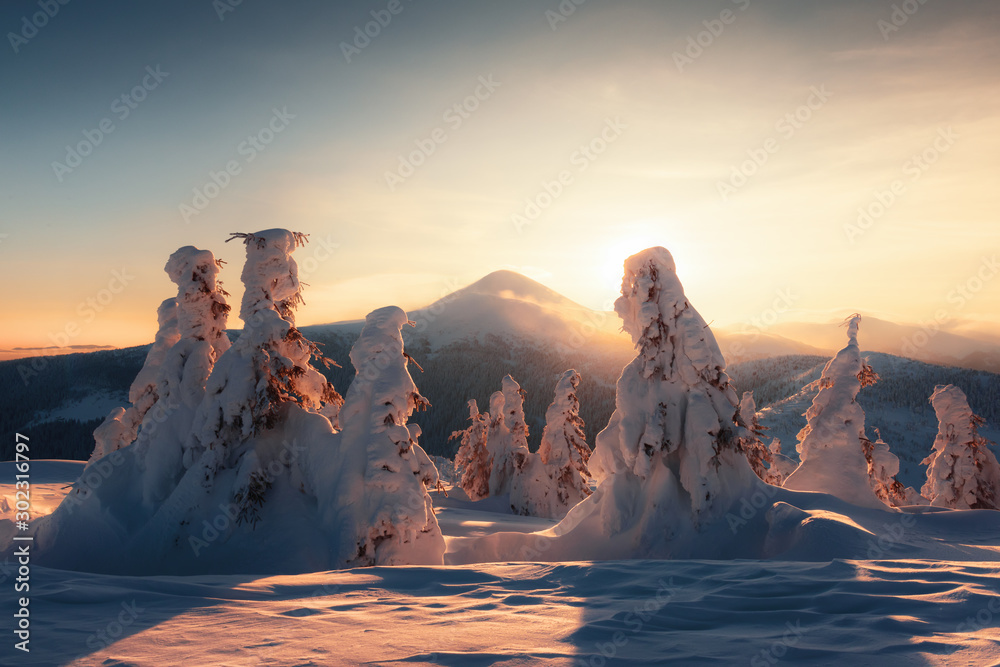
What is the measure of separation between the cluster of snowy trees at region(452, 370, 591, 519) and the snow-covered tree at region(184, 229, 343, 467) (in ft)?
61.8

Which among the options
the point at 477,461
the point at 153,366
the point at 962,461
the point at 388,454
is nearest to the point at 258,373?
the point at 388,454

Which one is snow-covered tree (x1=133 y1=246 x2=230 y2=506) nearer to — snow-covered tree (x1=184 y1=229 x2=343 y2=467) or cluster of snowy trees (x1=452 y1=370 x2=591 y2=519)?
snow-covered tree (x1=184 y1=229 x2=343 y2=467)

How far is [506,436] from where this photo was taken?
35.3 meters

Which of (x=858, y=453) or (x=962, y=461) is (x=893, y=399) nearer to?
(x=962, y=461)

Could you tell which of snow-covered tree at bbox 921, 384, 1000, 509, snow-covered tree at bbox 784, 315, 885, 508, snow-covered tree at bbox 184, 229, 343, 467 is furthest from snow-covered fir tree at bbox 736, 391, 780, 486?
snow-covered tree at bbox 921, 384, 1000, 509

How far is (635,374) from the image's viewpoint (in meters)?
13.7

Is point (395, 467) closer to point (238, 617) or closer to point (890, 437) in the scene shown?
point (238, 617)

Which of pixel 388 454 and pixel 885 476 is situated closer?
pixel 388 454

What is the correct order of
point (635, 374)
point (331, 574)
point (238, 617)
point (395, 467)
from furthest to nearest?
point (635, 374), point (395, 467), point (331, 574), point (238, 617)

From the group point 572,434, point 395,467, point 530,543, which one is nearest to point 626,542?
point 530,543

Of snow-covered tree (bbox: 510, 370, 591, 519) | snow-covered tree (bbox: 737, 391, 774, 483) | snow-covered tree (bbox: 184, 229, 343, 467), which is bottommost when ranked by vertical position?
snow-covered tree (bbox: 510, 370, 591, 519)

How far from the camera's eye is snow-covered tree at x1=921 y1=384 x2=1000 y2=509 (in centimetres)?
2242

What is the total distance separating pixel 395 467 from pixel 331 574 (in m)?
3.81

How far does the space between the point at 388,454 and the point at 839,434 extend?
15.4 meters
